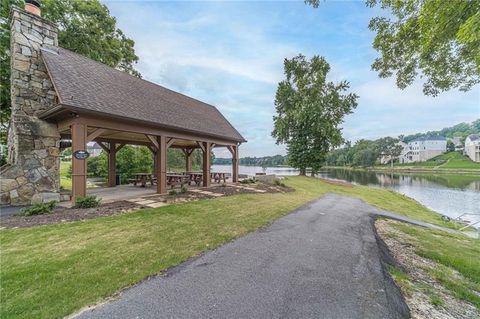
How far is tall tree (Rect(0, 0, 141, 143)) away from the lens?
396 inches

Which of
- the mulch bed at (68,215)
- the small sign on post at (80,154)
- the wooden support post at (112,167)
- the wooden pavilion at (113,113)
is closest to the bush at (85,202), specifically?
the mulch bed at (68,215)

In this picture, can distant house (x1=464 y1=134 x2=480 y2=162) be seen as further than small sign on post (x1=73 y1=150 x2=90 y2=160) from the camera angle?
Yes

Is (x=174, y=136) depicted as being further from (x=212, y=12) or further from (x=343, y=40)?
(x=343, y=40)

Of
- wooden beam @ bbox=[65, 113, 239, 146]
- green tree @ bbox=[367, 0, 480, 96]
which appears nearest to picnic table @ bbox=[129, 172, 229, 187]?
wooden beam @ bbox=[65, 113, 239, 146]

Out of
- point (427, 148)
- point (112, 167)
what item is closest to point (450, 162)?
point (427, 148)

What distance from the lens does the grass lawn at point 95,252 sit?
255 centimetres

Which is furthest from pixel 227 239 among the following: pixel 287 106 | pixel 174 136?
pixel 287 106

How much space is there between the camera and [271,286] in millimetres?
3021

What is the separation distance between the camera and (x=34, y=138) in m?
7.40

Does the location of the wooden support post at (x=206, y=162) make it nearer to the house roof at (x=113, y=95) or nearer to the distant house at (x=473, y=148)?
the house roof at (x=113, y=95)

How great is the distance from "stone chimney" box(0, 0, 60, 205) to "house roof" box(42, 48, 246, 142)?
59cm

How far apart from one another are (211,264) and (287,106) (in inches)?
984

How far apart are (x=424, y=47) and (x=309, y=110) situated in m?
19.4

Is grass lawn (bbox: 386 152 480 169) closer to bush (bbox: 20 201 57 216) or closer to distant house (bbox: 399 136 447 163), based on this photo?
distant house (bbox: 399 136 447 163)
